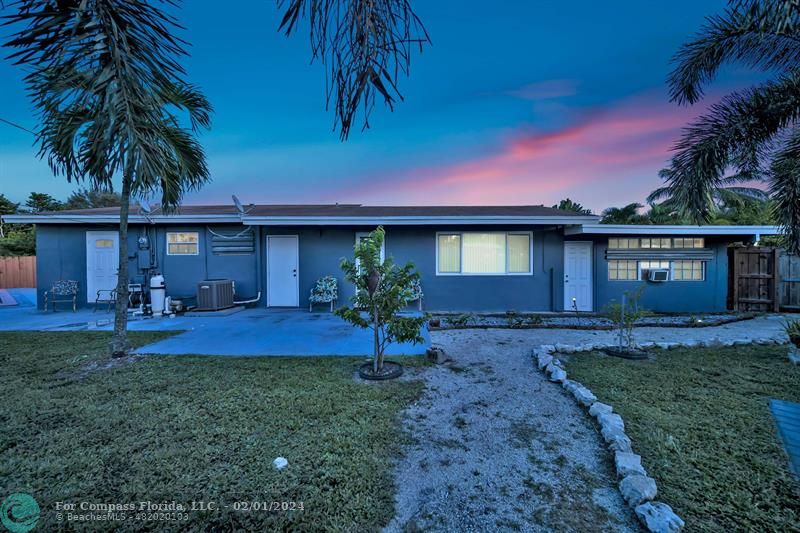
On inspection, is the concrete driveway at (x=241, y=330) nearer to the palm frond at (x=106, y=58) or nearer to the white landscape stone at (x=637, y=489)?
the white landscape stone at (x=637, y=489)

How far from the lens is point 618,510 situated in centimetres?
177

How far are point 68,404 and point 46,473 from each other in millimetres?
1367

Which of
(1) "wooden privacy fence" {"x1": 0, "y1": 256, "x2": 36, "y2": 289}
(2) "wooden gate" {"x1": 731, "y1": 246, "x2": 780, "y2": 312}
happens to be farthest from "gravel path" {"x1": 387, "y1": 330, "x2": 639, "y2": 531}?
(1) "wooden privacy fence" {"x1": 0, "y1": 256, "x2": 36, "y2": 289}

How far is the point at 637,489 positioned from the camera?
1.83 m

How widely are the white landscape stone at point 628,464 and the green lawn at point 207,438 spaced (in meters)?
1.48

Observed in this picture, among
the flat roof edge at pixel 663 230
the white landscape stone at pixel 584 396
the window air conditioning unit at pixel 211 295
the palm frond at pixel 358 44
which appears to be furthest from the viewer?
the window air conditioning unit at pixel 211 295

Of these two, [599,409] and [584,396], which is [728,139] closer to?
[584,396]

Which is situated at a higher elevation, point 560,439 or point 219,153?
point 219,153

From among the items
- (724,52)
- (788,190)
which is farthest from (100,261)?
(788,190)

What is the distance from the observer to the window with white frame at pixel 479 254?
849 centimetres

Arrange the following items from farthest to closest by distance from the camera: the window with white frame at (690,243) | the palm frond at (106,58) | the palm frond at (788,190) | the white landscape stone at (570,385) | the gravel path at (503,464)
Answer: the window with white frame at (690,243), the palm frond at (788,190), the white landscape stone at (570,385), the gravel path at (503,464), the palm frond at (106,58)

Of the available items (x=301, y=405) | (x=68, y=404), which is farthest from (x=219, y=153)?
(x=301, y=405)

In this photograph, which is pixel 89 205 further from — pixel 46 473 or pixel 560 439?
pixel 560 439

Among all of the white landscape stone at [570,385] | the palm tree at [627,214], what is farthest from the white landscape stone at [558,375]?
the palm tree at [627,214]
